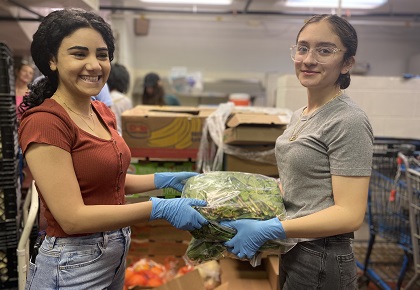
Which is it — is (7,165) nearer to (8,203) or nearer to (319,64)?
(8,203)

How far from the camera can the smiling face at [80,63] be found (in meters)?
1.08

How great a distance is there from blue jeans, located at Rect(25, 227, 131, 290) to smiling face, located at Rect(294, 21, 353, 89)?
86 centimetres

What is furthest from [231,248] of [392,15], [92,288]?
[392,15]

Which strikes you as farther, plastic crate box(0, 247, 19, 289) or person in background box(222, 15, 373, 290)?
plastic crate box(0, 247, 19, 289)

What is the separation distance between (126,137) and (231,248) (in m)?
1.24

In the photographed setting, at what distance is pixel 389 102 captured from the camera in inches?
124

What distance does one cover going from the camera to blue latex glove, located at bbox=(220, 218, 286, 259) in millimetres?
1137

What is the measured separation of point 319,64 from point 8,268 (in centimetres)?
162

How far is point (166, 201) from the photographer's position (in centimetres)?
118

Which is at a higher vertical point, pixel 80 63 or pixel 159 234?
pixel 80 63

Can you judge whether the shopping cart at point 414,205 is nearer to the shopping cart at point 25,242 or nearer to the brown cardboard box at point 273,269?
the brown cardboard box at point 273,269

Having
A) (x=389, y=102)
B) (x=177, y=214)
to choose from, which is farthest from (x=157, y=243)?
(x=389, y=102)

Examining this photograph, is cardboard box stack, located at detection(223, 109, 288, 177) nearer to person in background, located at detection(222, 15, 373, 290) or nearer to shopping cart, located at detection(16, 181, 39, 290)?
person in background, located at detection(222, 15, 373, 290)

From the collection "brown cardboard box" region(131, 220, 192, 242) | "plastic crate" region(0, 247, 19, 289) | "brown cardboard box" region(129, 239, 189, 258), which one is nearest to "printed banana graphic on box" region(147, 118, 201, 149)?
"brown cardboard box" region(131, 220, 192, 242)
